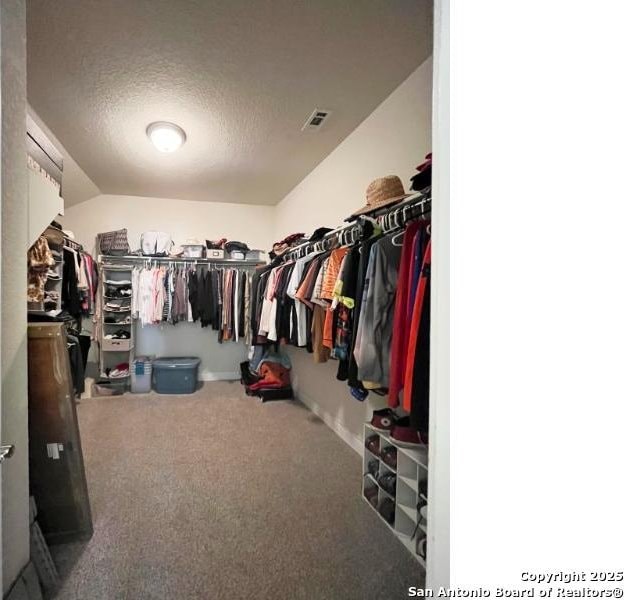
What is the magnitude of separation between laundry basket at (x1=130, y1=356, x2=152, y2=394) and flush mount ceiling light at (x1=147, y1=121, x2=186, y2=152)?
8.42 feet

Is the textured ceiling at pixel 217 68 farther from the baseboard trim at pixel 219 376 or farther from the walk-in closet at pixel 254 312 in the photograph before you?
the baseboard trim at pixel 219 376

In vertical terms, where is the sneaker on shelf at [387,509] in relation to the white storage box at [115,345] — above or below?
below

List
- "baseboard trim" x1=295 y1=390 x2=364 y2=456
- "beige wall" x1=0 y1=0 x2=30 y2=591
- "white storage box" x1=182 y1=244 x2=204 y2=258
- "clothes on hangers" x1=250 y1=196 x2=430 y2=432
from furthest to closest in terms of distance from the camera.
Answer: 1. "white storage box" x1=182 y1=244 x2=204 y2=258
2. "baseboard trim" x1=295 y1=390 x2=364 y2=456
3. "clothes on hangers" x1=250 y1=196 x2=430 y2=432
4. "beige wall" x1=0 y1=0 x2=30 y2=591

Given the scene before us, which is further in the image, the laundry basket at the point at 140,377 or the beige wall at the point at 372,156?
the laundry basket at the point at 140,377

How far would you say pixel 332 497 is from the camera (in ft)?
6.23

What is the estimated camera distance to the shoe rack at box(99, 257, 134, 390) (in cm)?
390

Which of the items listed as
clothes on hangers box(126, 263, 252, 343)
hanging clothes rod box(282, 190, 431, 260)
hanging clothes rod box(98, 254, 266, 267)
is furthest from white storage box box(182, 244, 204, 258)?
hanging clothes rod box(282, 190, 431, 260)

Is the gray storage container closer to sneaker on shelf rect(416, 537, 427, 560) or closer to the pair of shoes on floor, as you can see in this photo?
the pair of shoes on floor

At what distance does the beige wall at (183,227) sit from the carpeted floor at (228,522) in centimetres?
172

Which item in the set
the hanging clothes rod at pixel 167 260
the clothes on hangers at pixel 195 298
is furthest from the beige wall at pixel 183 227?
the clothes on hangers at pixel 195 298

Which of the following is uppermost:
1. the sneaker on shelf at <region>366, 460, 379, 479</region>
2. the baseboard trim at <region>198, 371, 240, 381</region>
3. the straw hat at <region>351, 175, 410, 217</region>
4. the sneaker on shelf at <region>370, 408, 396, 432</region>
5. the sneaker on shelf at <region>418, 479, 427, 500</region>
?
the straw hat at <region>351, 175, 410, 217</region>

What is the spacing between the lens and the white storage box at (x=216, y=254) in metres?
4.27
